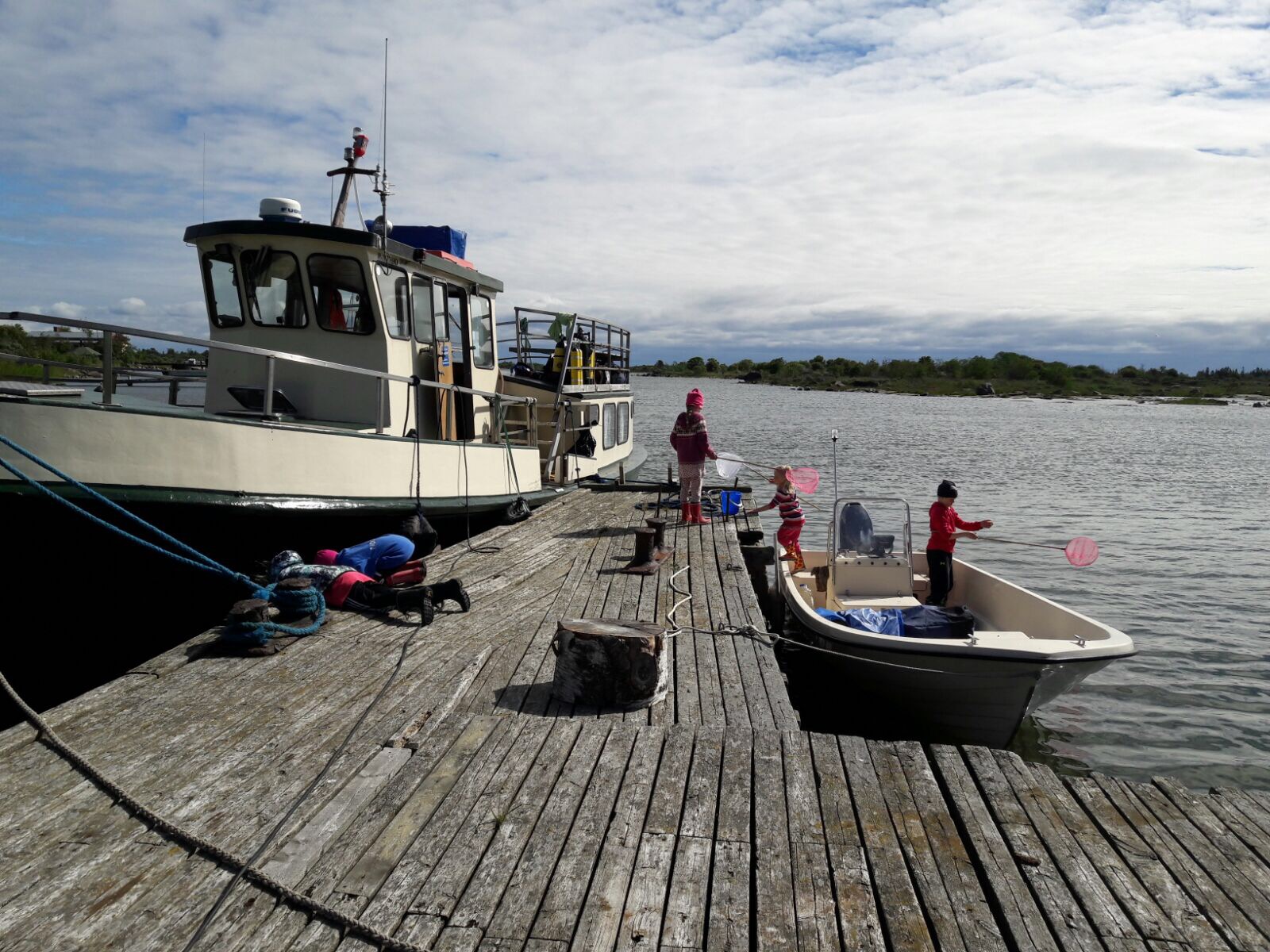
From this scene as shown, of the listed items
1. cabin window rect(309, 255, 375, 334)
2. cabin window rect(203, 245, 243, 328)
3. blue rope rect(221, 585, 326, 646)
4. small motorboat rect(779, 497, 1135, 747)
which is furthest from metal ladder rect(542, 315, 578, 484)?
blue rope rect(221, 585, 326, 646)

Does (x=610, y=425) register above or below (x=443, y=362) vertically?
below

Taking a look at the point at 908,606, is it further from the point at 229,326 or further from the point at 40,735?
the point at 229,326

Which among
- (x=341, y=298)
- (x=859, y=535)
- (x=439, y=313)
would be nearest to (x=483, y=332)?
(x=439, y=313)

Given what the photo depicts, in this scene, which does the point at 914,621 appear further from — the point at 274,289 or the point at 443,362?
the point at 274,289

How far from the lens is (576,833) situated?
140 inches

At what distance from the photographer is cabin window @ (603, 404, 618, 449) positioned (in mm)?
17141

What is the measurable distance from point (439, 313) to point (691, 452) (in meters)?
3.70

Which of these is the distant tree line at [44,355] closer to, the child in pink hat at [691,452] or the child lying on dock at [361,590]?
the child lying on dock at [361,590]

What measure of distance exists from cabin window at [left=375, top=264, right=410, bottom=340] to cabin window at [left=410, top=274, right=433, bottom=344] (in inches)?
5.7

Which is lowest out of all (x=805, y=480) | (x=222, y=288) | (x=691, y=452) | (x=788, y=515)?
(x=788, y=515)

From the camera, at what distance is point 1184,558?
1612 cm

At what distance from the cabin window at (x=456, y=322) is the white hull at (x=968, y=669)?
19.7ft

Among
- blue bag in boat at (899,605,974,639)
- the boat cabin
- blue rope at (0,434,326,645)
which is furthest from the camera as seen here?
the boat cabin

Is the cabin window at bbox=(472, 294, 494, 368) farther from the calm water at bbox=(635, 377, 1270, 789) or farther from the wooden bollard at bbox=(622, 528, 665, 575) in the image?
the calm water at bbox=(635, 377, 1270, 789)
